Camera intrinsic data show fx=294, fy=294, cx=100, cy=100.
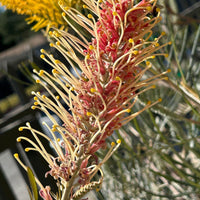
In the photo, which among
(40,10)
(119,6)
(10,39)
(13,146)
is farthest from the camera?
(10,39)

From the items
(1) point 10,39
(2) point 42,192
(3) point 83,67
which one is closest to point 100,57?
(3) point 83,67

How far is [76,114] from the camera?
0.75ft

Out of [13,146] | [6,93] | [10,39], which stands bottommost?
[13,146]

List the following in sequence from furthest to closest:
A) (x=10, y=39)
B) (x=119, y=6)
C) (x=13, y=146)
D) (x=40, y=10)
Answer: (x=10, y=39)
(x=13, y=146)
(x=40, y=10)
(x=119, y=6)

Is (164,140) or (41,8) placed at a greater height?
(41,8)

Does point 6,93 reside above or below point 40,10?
above

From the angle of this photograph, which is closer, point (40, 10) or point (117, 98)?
point (117, 98)

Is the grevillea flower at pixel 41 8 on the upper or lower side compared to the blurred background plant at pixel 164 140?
upper

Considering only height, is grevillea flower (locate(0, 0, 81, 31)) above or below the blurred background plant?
above

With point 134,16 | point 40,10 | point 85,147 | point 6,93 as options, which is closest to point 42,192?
point 85,147

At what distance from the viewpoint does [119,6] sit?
223 millimetres

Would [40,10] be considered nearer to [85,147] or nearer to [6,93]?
[85,147]

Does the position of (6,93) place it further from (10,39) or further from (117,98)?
(117,98)

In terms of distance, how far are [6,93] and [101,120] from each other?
5575 mm
